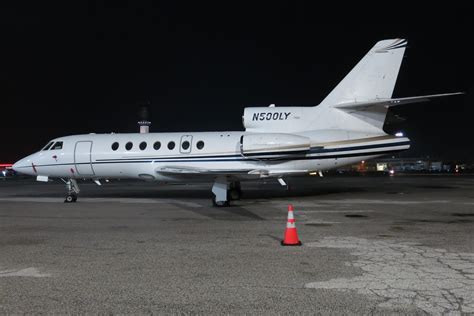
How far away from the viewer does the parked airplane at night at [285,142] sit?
16125 mm

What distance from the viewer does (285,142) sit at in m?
16.2

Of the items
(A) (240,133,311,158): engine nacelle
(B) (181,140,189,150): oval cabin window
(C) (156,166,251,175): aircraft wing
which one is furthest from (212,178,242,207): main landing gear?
(B) (181,140,189,150): oval cabin window

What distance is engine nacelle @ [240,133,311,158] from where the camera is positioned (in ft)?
53.1

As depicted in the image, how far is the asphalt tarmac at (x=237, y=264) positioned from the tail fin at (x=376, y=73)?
5.37 m

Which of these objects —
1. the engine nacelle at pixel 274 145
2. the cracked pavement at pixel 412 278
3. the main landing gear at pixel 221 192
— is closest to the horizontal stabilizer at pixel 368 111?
the engine nacelle at pixel 274 145

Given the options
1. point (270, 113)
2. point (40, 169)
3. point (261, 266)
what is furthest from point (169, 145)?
point (261, 266)

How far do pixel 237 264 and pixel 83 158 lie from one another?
14.1 metres

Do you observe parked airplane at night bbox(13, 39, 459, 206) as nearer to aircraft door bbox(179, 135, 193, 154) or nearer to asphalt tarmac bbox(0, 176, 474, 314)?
aircraft door bbox(179, 135, 193, 154)

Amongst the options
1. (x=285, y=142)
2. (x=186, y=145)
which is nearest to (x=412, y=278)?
(x=285, y=142)

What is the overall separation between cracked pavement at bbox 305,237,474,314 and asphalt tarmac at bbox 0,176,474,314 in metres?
0.02

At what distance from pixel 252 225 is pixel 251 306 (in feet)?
20.6

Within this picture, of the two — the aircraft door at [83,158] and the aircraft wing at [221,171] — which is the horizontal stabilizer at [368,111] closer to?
the aircraft wing at [221,171]

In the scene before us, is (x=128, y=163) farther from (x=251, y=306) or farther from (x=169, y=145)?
(x=251, y=306)

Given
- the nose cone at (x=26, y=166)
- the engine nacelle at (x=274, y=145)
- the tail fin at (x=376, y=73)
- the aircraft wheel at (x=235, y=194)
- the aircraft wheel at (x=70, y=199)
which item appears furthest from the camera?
the nose cone at (x=26, y=166)
